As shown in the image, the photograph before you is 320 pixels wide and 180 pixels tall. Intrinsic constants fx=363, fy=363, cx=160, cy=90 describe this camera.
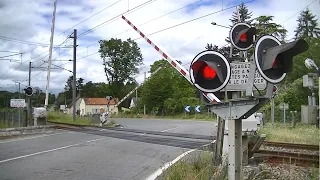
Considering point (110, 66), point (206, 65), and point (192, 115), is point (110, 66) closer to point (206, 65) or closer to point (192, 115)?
point (192, 115)

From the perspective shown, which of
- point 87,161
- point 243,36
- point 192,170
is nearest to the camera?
point 243,36

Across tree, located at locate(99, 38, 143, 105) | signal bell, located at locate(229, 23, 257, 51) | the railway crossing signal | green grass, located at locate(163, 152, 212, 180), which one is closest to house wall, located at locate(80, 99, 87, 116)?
tree, located at locate(99, 38, 143, 105)

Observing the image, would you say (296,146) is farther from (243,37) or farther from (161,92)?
(161,92)

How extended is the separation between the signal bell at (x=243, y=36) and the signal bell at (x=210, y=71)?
0.61 meters

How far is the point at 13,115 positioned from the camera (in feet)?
89.8

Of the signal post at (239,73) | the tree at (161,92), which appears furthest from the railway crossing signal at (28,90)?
the tree at (161,92)

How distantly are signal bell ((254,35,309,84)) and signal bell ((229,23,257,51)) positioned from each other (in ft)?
2.17

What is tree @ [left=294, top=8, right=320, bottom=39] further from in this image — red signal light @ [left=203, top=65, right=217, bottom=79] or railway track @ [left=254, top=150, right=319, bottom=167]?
railway track @ [left=254, top=150, right=319, bottom=167]

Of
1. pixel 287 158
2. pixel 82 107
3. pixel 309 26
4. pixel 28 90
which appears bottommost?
pixel 287 158

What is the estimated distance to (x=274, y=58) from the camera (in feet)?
12.6

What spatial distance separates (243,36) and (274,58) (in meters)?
0.96

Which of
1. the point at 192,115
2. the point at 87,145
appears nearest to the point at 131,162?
the point at 87,145

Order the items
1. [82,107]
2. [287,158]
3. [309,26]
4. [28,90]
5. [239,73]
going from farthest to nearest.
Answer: [82,107] < [28,90] < [287,158] < [309,26] < [239,73]

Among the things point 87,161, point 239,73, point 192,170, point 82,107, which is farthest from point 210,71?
point 82,107
